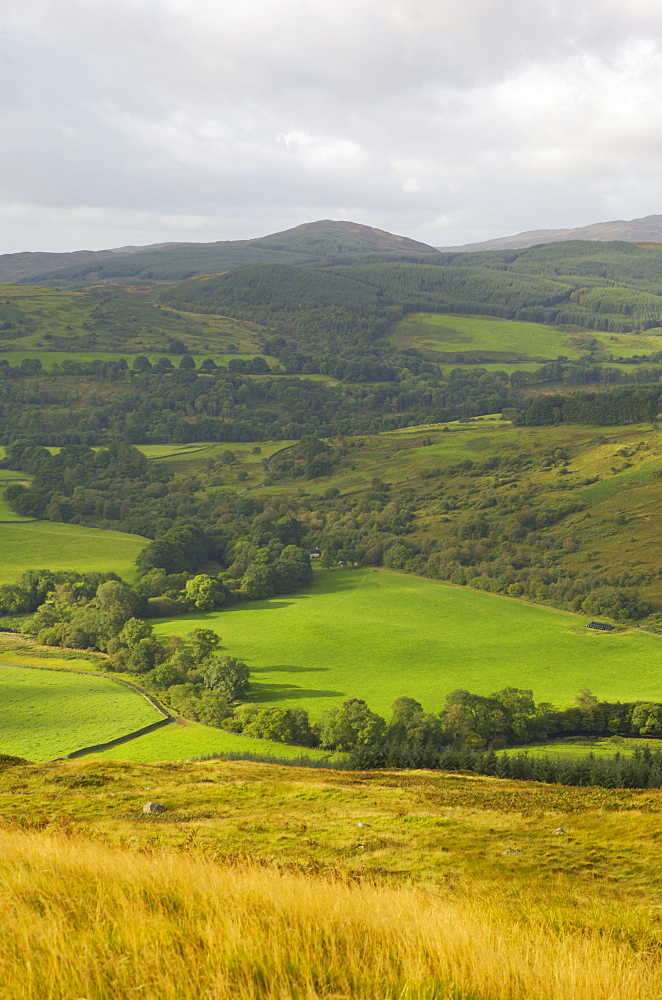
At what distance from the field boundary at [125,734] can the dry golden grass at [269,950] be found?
4839 cm

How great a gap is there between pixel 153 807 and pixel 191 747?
101 ft

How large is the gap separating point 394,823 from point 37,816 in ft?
35.2

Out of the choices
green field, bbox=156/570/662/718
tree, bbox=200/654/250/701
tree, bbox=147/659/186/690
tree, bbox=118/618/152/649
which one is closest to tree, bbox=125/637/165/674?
tree, bbox=118/618/152/649

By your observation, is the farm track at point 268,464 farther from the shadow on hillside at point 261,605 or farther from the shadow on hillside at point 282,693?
the shadow on hillside at point 282,693

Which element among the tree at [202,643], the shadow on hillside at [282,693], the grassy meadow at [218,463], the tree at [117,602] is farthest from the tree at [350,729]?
the grassy meadow at [218,463]

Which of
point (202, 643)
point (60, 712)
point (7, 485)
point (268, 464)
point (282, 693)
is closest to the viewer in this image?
point (60, 712)

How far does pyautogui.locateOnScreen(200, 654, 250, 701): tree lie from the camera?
69.2 meters

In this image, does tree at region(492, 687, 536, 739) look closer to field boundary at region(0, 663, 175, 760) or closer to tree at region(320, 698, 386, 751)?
tree at region(320, 698, 386, 751)

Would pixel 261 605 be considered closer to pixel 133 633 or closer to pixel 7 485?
pixel 133 633

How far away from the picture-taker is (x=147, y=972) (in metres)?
5.76

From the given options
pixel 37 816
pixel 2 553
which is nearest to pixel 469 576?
pixel 2 553

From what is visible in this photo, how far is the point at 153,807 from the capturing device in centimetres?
2552

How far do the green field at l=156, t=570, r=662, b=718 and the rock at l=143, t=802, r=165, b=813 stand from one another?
41.6 m

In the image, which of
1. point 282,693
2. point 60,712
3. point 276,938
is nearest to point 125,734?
point 60,712
